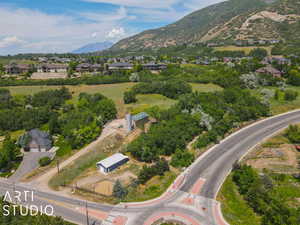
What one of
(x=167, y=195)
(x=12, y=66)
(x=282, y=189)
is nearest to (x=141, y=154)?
(x=167, y=195)

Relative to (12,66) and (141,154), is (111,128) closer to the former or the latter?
(141,154)

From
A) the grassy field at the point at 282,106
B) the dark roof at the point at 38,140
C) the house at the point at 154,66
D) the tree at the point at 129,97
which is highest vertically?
the house at the point at 154,66

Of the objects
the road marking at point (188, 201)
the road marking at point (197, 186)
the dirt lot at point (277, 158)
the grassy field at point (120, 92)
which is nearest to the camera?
the road marking at point (188, 201)

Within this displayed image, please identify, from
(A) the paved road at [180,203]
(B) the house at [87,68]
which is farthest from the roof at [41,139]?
(B) the house at [87,68]

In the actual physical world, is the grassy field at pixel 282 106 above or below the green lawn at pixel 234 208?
above

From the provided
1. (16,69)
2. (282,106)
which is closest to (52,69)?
(16,69)

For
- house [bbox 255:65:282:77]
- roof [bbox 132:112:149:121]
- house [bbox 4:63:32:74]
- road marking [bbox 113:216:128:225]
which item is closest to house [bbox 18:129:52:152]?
roof [bbox 132:112:149:121]

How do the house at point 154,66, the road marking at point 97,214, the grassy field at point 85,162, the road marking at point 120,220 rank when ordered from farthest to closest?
the house at point 154,66 → the grassy field at point 85,162 → the road marking at point 97,214 → the road marking at point 120,220

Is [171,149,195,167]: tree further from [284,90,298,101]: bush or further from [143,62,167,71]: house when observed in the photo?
[143,62,167,71]: house

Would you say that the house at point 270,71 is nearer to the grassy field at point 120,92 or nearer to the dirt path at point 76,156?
the grassy field at point 120,92

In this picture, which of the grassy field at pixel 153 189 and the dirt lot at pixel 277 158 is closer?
the grassy field at pixel 153 189
